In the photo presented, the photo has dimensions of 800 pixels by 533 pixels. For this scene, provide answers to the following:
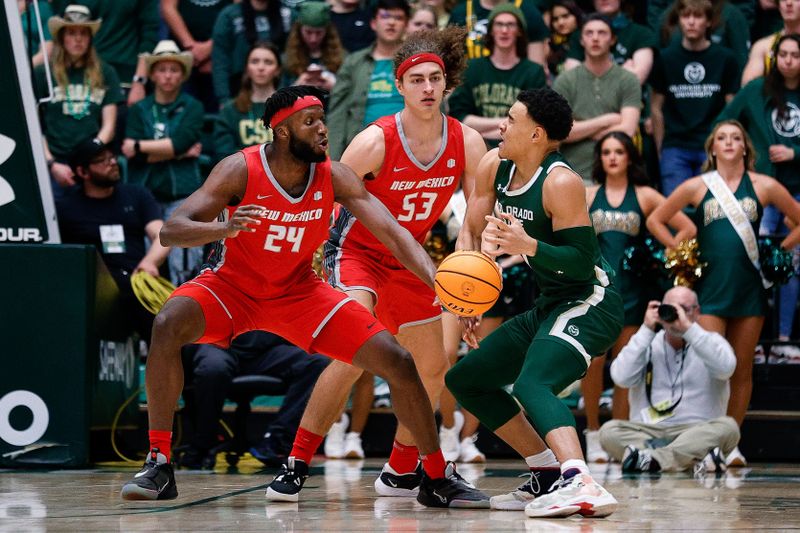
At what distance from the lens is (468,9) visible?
11.8m

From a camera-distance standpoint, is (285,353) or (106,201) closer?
(285,353)

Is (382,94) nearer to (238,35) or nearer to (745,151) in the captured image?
(238,35)

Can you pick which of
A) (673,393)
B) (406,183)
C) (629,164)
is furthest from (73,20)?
(673,393)

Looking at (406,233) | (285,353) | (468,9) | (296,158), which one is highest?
(468,9)

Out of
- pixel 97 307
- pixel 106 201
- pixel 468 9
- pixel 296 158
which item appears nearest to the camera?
pixel 296 158

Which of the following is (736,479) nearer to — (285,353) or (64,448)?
(285,353)

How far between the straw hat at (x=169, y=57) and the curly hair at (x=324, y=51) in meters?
0.99

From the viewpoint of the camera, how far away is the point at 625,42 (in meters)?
11.8

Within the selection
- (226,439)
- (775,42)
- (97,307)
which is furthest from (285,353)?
(775,42)

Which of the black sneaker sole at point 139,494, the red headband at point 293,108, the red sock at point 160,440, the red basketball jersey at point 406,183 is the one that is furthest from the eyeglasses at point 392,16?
the black sneaker sole at point 139,494

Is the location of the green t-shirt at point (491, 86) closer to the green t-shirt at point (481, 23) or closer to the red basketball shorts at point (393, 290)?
the green t-shirt at point (481, 23)

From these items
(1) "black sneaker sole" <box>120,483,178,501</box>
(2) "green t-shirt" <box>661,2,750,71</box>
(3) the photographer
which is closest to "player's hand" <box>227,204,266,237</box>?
(1) "black sneaker sole" <box>120,483,178,501</box>

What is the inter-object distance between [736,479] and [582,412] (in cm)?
208

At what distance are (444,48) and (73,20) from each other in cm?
566
